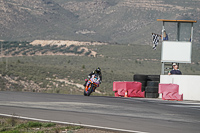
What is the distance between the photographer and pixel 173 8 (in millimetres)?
183625

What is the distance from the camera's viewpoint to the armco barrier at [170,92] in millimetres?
22266

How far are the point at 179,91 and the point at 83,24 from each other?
16363cm

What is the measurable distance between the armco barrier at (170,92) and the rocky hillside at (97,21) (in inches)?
4457

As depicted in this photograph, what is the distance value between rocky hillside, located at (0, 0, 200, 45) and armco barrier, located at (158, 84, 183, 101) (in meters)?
113

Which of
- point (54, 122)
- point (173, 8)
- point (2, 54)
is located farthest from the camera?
point (173, 8)

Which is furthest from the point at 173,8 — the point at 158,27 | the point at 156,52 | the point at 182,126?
the point at 182,126

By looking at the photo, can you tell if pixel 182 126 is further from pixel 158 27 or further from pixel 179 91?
pixel 158 27

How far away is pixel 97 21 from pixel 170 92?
16669 centimetres

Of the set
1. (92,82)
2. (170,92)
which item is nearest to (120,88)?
(92,82)

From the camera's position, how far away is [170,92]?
22609 millimetres

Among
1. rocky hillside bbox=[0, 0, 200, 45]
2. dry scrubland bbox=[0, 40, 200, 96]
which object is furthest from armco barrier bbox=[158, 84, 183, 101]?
rocky hillside bbox=[0, 0, 200, 45]

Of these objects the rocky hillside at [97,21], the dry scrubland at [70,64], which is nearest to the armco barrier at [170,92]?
the dry scrubland at [70,64]

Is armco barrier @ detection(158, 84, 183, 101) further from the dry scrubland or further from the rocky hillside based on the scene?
the rocky hillside

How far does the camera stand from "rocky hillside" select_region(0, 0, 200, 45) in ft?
479
